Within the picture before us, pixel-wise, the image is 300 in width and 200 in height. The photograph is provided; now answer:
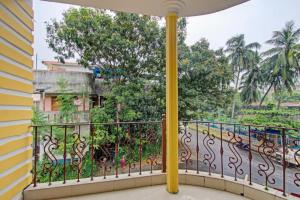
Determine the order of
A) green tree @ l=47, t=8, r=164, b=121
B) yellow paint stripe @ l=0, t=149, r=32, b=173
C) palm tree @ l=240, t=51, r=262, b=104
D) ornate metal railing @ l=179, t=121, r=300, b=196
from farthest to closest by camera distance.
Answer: palm tree @ l=240, t=51, r=262, b=104
green tree @ l=47, t=8, r=164, b=121
ornate metal railing @ l=179, t=121, r=300, b=196
yellow paint stripe @ l=0, t=149, r=32, b=173

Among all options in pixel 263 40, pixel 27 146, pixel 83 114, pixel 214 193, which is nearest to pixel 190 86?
pixel 83 114

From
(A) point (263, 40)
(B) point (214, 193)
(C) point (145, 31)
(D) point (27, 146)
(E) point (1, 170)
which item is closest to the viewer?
(E) point (1, 170)

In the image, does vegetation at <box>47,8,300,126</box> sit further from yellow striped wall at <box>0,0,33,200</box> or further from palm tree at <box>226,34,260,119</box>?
palm tree at <box>226,34,260,119</box>

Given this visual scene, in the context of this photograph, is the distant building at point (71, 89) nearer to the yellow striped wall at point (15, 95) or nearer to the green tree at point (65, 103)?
the green tree at point (65, 103)

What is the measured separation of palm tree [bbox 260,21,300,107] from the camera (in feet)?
30.1

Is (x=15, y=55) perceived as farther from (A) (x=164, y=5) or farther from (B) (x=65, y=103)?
(B) (x=65, y=103)

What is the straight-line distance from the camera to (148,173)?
2139 mm

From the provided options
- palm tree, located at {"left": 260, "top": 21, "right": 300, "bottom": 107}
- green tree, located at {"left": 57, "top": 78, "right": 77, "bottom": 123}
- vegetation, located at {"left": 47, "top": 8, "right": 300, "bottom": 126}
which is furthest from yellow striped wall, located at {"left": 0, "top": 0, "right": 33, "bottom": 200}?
palm tree, located at {"left": 260, "top": 21, "right": 300, "bottom": 107}

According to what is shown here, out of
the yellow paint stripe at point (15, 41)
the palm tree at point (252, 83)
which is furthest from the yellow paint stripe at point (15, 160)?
the palm tree at point (252, 83)

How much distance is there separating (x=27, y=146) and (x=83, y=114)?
4.35m

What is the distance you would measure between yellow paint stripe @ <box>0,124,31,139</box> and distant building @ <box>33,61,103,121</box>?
4376 millimetres

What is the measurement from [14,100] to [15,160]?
1.72 ft

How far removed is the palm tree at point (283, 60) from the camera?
918 centimetres

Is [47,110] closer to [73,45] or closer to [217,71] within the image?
[73,45]
